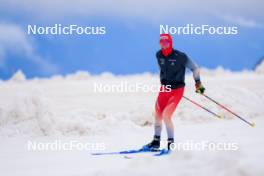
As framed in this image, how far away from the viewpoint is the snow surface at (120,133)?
4648 mm

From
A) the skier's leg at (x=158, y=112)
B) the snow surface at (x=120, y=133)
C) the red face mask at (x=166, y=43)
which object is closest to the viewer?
the snow surface at (x=120, y=133)

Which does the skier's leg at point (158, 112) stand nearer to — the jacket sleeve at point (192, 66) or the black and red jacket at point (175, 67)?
the black and red jacket at point (175, 67)

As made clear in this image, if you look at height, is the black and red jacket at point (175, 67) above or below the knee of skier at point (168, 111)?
above

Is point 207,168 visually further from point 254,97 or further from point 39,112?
A: point 254,97

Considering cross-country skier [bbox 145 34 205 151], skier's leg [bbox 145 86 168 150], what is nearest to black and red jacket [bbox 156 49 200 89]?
cross-country skier [bbox 145 34 205 151]

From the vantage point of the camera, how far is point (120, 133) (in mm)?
9312

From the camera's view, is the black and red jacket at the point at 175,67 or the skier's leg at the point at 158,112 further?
the skier's leg at the point at 158,112

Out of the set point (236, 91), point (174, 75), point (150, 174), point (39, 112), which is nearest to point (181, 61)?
point (174, 75)

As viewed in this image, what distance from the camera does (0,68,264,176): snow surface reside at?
4.65 meters

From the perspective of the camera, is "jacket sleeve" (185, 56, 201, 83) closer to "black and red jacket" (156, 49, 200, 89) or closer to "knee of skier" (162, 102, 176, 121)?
"black and red jacket" (156, 49, 200, 89)

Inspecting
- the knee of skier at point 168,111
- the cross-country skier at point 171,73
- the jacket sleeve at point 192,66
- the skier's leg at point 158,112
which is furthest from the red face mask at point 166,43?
the knee of skier at point 168,111

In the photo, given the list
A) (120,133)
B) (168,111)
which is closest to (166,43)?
(168,111)

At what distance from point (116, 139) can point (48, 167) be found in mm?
2736

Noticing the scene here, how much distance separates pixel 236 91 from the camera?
12.5 m
